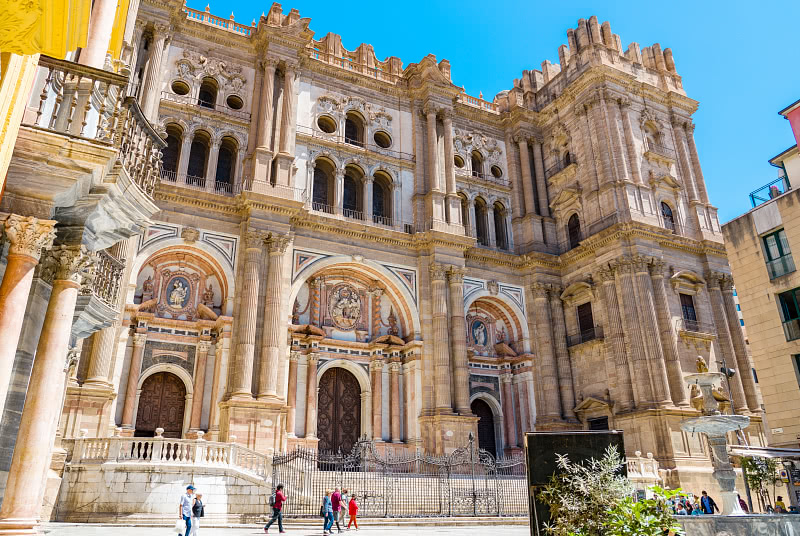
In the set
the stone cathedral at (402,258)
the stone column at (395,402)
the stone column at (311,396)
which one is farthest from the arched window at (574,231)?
the stone column at (311,396)

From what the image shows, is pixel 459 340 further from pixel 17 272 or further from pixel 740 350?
pixel 17 272

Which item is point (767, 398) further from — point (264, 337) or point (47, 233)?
point (47, 233)

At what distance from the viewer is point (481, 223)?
31797 millimetres

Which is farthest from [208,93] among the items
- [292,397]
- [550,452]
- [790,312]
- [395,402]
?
[790,312]

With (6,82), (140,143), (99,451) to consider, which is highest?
(140,143)

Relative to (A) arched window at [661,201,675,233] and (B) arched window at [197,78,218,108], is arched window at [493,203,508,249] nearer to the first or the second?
(A) arched window at [661,201,675,233]

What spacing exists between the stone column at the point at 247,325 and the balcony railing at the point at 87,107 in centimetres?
1315

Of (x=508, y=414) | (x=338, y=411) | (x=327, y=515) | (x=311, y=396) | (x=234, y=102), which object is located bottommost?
(x=327, y=515)

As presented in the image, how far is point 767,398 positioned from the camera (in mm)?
21859

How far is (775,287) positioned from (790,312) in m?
1.09

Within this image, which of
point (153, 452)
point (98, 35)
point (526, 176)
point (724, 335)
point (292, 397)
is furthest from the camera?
point (526, 176)

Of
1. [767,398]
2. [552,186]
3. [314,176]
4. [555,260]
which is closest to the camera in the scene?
[767,398]

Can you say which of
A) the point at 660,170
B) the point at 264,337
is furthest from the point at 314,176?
the point at 660,170

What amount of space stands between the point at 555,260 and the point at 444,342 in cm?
837
